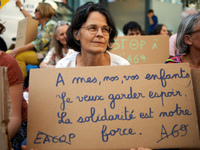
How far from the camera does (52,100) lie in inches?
52.1

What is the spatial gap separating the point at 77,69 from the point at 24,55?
270 centimetres

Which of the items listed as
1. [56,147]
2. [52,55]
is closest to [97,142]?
[56,147]

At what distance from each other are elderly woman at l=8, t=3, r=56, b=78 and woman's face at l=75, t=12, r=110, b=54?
218 cm

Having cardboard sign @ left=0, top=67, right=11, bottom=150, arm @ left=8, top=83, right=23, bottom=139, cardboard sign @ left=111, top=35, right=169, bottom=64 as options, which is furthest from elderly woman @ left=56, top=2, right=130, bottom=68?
cardboard sign @ left=111, top=35, right=169, bottom=64

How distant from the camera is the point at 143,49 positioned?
3.07m

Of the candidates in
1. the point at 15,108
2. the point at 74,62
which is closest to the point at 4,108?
the point at 15,108

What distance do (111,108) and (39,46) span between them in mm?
2891

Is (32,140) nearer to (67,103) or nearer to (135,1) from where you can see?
(67,103)

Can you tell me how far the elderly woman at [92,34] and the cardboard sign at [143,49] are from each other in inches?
41.1

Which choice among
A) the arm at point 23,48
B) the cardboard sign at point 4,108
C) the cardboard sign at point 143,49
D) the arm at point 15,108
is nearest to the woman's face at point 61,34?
the arm at point 23,48

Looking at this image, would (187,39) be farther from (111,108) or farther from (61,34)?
(61,34)

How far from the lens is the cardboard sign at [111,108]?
4.26ft

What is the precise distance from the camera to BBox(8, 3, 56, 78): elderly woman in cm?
378

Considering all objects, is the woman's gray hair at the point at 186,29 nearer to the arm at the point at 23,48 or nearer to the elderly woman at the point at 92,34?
the elderly woman at the point at 92,34
